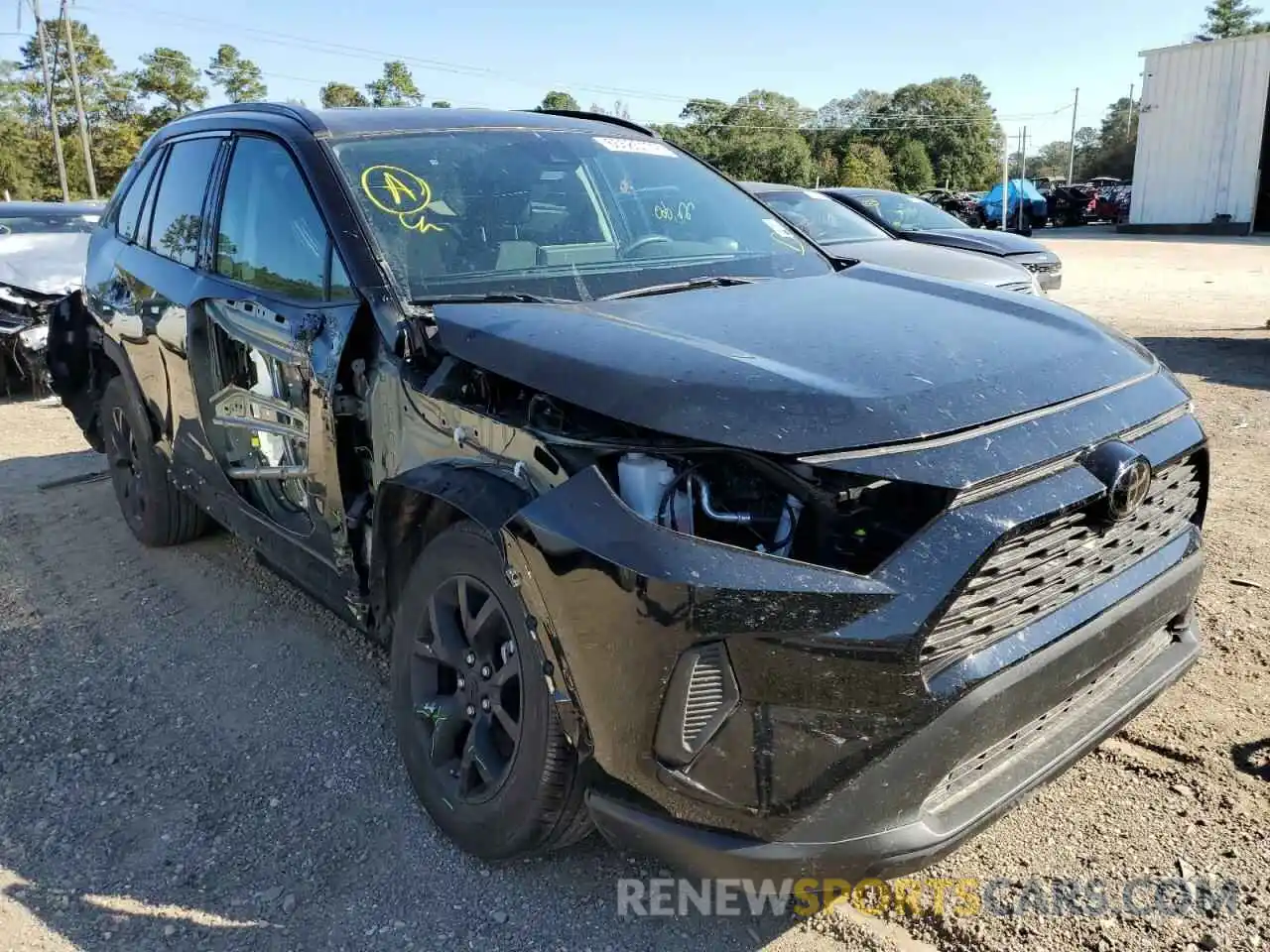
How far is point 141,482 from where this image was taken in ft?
16.0

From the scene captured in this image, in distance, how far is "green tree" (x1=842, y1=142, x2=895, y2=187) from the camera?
55719 millimetres

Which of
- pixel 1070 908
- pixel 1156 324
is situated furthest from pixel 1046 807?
pixel 1156 324

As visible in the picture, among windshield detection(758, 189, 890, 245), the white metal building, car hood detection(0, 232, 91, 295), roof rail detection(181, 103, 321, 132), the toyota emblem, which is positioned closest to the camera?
the toyota emblem

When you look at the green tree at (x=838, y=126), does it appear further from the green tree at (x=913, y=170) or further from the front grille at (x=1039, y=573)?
the front grille at (x=1039, y=573)

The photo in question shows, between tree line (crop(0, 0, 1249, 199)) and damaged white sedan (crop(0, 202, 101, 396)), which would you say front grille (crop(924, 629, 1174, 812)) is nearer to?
damaged white sedan (crop(0, 202, 101, 396))

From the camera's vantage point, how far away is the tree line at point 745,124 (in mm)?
47562

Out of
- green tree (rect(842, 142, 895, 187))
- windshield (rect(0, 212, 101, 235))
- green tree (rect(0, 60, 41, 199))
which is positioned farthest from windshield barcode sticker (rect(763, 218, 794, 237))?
green tree (rect(842, 142, 895, 187))

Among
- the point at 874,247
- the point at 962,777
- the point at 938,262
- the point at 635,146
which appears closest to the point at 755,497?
the point at 962,777

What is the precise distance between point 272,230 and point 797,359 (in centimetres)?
195

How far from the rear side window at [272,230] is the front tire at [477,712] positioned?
930mm

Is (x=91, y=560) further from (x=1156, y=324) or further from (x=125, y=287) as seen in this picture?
(x=1156, y=324)

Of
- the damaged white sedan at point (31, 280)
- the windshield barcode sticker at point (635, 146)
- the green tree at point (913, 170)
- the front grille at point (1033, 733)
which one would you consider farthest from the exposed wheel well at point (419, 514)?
the green tree at point (913, 170)

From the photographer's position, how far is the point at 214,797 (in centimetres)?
298

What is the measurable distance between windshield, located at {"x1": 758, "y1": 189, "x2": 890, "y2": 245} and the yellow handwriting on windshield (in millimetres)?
6361
